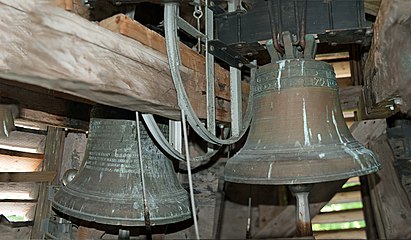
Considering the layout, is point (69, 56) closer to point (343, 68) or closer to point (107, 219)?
point (107, 219)

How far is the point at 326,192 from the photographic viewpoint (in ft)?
7.47

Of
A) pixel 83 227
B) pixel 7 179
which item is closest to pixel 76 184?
pixel 83 227

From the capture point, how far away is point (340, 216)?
3.38m

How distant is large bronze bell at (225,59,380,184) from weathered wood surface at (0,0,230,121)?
35cm

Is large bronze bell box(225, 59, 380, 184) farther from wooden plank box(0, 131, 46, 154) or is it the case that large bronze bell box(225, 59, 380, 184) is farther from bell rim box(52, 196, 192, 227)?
wooden plank box(0, 131, 46, 154)

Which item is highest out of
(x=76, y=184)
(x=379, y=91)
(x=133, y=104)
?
(x=379, y=91)

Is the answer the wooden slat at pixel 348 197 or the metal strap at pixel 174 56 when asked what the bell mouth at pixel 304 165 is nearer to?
the metal strap at pixel 174 56

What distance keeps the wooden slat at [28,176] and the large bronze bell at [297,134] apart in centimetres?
93

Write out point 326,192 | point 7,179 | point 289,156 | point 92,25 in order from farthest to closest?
point 326,192 < point 7,179 < point 289,156 < point 92,25

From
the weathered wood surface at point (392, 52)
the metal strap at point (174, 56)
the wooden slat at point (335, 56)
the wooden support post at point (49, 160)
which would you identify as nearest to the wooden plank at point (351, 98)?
the wooden slat at point (335, 56)

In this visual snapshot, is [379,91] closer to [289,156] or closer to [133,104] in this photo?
[289,156]

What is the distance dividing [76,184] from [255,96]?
0.60m

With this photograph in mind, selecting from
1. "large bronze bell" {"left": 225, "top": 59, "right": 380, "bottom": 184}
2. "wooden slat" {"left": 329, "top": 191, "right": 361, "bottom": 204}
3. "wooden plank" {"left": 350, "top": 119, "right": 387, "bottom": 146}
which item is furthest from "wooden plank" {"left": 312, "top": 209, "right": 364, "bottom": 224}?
"large bronze bell" {"left": 225, "top": 59, "right": 380, "bottom": 184}

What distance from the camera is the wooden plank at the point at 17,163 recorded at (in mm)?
1667
